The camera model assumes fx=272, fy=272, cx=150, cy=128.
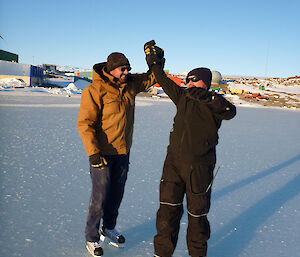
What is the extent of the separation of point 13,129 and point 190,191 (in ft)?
22.2

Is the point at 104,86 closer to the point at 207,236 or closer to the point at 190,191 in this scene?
the point at 190,191

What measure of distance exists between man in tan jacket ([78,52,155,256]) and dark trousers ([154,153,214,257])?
A: 0.47m

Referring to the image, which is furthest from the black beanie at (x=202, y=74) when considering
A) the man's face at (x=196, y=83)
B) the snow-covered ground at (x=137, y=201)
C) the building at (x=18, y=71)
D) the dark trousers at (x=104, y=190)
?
the building at (x=18, y=71)

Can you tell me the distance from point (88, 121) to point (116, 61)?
563 millimetres

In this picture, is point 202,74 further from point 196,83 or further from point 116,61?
point 116,61

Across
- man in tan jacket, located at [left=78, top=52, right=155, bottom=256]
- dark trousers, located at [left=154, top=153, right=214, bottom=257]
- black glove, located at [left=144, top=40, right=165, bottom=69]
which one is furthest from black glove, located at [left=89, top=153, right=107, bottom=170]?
black glove, located at [left=144, top=40, right=165, bottom=69]

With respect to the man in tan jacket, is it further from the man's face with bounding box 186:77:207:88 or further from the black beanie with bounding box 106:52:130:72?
the man's face with bounding box 186:77:207:88

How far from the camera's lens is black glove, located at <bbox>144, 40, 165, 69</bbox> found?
96.7 inches

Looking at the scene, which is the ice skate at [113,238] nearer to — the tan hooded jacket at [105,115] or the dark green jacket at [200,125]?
the tan hooded jacket at [105,115]

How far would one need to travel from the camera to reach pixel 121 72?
7.73ft

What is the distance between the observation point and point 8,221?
2873 millimetres

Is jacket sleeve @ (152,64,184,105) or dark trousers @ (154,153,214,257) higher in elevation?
jacket sleeve @ (152,64,184,105)

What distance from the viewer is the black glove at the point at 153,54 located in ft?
8.06

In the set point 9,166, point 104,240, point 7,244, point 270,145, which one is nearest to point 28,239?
point 7,244
